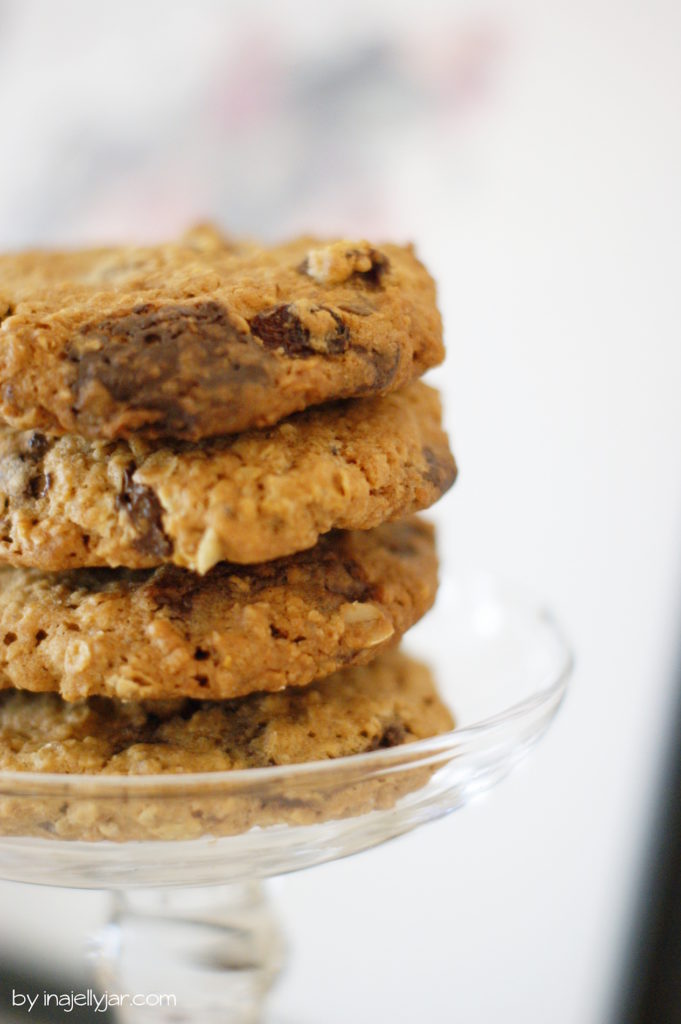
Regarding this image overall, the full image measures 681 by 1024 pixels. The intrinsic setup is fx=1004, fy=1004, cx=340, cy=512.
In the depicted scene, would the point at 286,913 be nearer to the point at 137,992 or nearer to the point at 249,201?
the point at 137,992

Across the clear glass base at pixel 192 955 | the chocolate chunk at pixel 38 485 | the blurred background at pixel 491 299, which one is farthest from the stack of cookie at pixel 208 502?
the blurred background at pixel 491 299

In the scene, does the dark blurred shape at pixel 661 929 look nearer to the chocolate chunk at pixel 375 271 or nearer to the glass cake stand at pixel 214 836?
the glass cake stand at pixel 214 836

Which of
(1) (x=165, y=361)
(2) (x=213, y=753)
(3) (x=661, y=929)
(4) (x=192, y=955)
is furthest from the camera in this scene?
(3) (x=661, y=929)

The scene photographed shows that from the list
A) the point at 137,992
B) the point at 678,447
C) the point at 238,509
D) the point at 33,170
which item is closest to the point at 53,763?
the point at 238,509

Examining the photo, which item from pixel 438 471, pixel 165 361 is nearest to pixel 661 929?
pixel 438 471

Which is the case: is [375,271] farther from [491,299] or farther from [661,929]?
[661,929]

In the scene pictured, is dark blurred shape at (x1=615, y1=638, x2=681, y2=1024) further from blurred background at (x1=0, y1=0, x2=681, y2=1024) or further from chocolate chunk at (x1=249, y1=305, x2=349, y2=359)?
chocolate chunk at (x1=249, y1=305, x2=349, y2=359)

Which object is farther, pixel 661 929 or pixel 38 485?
pixel 661 929
